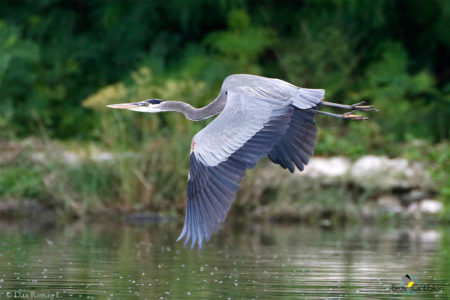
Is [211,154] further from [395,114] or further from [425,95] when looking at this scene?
[425,95]

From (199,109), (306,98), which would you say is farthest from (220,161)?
(199,109)

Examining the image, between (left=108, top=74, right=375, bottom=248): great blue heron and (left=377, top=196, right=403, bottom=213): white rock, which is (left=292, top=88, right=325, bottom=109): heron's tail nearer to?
(left=108, top=74, right=375, bottom=248): great blue heron

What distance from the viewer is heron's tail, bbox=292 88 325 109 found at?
7.73 metres

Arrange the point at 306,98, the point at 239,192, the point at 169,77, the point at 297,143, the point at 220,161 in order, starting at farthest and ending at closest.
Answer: the point at 169,77 → the point at 239,192 → the point at 297,143 → the point at 306,98 → the point at 220,161

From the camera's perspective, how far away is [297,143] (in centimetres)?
838

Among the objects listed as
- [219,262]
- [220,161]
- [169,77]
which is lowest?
[219,262]

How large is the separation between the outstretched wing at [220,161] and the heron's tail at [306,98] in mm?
445

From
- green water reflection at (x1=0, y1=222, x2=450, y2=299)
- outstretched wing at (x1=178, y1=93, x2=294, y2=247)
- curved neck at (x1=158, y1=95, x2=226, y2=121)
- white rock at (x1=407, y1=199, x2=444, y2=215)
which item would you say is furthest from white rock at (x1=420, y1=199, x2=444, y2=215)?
outstretched wing at (x1=178, y1=93, x2=294, y2=247)

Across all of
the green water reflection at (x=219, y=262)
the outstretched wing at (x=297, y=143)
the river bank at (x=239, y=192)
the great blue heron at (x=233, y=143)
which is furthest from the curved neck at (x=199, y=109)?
the river bank at (x=239, y=192)

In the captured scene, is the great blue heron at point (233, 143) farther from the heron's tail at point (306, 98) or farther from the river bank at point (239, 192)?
the river bank at point (239, 192)

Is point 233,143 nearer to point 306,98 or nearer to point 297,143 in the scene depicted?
point 306,98

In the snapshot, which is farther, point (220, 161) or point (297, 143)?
point (297, 143)

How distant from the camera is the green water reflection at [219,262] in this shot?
22.9ft

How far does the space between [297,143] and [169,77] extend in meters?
9.08
